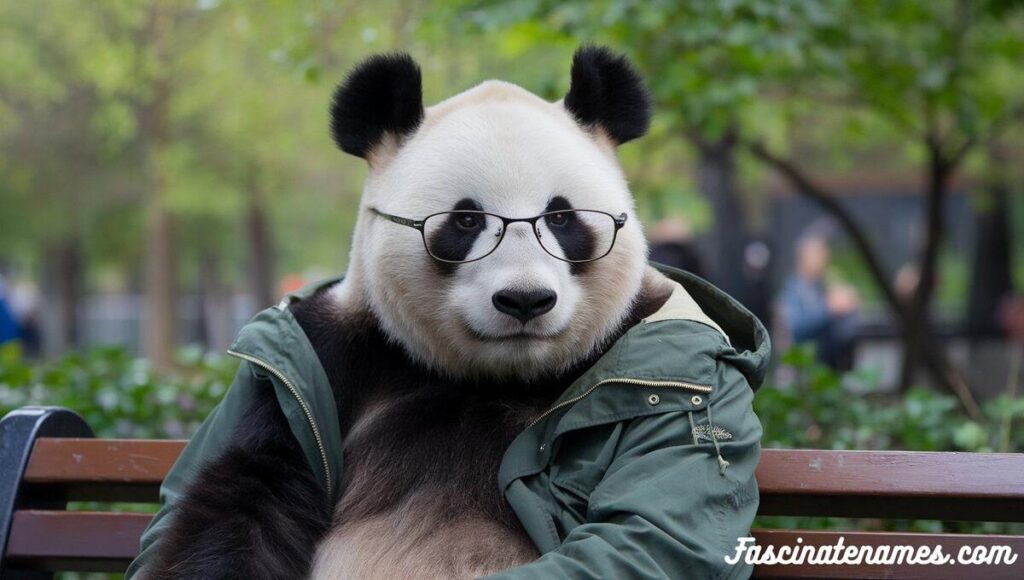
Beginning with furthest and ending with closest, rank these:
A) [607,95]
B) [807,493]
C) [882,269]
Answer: [882,269] → [607,95] → [807,493]

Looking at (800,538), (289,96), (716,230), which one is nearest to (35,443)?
(800,538)

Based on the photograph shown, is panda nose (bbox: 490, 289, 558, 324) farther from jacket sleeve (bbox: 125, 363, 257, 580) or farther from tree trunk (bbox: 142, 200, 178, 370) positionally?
tree trunk (bbox: 142, 200, 178, 370)

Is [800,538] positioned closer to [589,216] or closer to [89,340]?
[589,216]

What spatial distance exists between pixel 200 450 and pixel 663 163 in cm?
1097

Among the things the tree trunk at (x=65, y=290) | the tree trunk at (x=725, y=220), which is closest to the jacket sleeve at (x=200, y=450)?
the tree trunk at (x=725, y=220)

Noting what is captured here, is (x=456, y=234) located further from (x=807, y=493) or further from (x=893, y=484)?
(x=893, y=484)

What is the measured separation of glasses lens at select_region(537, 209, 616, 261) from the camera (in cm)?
252

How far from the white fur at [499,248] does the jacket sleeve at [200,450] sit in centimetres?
38

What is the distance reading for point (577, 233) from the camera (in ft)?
8.41

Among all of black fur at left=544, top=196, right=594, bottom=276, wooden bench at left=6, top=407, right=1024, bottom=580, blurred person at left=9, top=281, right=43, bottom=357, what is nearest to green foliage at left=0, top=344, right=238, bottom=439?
wooden bench at left=6, top=407, right=1024, bottom=580

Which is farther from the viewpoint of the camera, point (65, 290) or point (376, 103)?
point (65, 290)

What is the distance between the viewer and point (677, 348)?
2463 mm

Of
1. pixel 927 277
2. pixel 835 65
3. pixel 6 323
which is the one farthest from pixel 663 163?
pixel 835 65

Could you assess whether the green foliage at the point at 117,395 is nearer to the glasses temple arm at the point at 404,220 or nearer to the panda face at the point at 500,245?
the panda face at the point at 500,245
